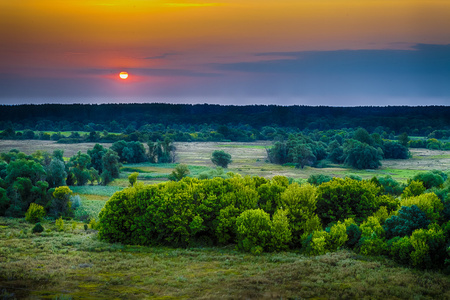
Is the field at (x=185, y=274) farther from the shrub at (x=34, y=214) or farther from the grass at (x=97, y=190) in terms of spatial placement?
the grass at (x=97, y=190)

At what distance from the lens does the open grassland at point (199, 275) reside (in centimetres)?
2944

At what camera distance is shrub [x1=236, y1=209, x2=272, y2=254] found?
43.6 m

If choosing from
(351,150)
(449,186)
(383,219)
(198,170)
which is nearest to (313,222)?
(383,219)

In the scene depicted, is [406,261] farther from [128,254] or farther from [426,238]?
[128,254]

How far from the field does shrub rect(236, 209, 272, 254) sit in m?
1.53

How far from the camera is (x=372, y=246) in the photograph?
39594 millimetres

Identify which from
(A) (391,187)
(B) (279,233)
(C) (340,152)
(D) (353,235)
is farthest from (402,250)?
(C) (340,152)

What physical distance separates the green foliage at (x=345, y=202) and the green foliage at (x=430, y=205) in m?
6.04

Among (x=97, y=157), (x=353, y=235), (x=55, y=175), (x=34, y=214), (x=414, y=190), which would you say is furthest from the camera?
(x=97, y=157)

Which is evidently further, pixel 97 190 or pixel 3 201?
pixel 97 190

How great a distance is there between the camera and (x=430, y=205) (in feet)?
138

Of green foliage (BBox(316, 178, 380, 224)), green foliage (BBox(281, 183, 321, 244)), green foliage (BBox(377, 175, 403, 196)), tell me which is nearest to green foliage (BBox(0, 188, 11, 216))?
green foliage (BBox(281, 183, 321, 244))

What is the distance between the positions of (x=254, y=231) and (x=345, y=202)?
1221cm

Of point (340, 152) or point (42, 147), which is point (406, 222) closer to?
point (340, 152)
